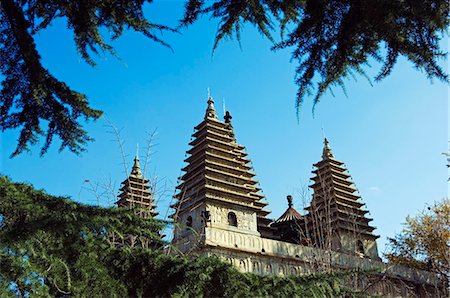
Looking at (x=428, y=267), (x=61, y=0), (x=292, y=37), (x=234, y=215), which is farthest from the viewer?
(x=428, y=267)

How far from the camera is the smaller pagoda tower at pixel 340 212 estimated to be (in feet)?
86.5

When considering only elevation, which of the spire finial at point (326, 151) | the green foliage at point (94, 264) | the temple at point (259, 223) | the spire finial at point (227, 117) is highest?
the spire finial at point (227, 117)

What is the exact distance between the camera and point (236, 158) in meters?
26.5

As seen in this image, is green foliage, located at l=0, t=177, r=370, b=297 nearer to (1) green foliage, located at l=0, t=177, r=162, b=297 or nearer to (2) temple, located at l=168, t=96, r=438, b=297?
(1) green foliage, located at l=0, t=177, r=162, b=297

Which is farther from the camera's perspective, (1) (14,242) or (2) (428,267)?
(2) (428,267)

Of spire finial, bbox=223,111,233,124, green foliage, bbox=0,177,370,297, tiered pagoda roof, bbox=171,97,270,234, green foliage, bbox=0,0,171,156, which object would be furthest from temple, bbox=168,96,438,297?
green foliage, bbox=0,0,171,156

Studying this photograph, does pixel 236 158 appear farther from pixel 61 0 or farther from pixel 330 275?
pixel 61 0

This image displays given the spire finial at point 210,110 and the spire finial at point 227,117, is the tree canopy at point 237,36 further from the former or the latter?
the spire finial at point 227,117

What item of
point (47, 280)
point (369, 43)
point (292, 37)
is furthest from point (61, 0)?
point (47, 280)

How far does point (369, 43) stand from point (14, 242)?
361 cm

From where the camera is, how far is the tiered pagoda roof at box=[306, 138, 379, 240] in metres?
26.8

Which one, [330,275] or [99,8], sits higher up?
[99,8]

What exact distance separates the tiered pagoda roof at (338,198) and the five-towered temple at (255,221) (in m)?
0.05

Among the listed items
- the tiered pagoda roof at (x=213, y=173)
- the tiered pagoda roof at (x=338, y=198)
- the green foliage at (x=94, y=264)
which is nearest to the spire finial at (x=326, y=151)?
the tiered pagoda roof at (x=338, y=198)
